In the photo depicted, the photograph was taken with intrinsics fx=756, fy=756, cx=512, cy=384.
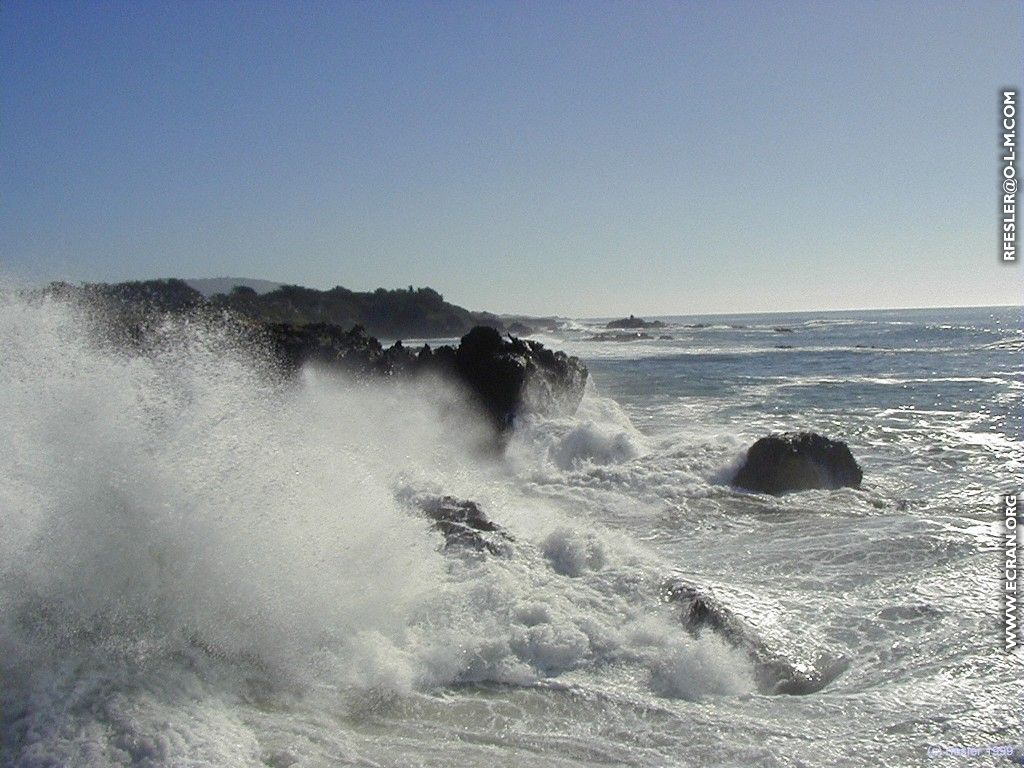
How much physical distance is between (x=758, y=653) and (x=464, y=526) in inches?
129

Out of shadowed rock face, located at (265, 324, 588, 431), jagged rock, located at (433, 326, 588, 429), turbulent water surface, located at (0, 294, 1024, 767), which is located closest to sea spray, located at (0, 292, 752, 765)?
turbulent water surface, located at (0, 294, 1024, 767)

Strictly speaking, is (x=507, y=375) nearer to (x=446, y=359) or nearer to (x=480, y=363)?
(x=480, y=363)

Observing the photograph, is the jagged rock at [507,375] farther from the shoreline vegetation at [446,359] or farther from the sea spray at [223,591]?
the sea spray at [223,591]

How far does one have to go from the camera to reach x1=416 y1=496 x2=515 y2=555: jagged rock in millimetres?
7410

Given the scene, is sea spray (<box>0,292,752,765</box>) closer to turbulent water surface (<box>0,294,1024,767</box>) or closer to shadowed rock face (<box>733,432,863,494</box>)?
turbulent water surface (<box>0,294,1024,767</box>)

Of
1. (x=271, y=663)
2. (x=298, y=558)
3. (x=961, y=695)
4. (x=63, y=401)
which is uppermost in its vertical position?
(x=63, y=401)

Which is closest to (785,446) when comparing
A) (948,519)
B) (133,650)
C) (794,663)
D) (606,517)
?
(948,519)

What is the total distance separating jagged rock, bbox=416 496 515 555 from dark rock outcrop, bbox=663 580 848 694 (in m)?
1.82

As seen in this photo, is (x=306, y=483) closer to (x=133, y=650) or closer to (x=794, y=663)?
(x=133, y=650)

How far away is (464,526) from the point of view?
7848 millimetres

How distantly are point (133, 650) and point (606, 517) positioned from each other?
663 cm

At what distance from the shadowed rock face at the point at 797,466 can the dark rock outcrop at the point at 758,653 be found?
213 inches

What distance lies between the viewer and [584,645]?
5.65 meters

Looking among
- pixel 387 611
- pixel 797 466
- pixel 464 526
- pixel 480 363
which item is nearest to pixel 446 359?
pixel 480 363
